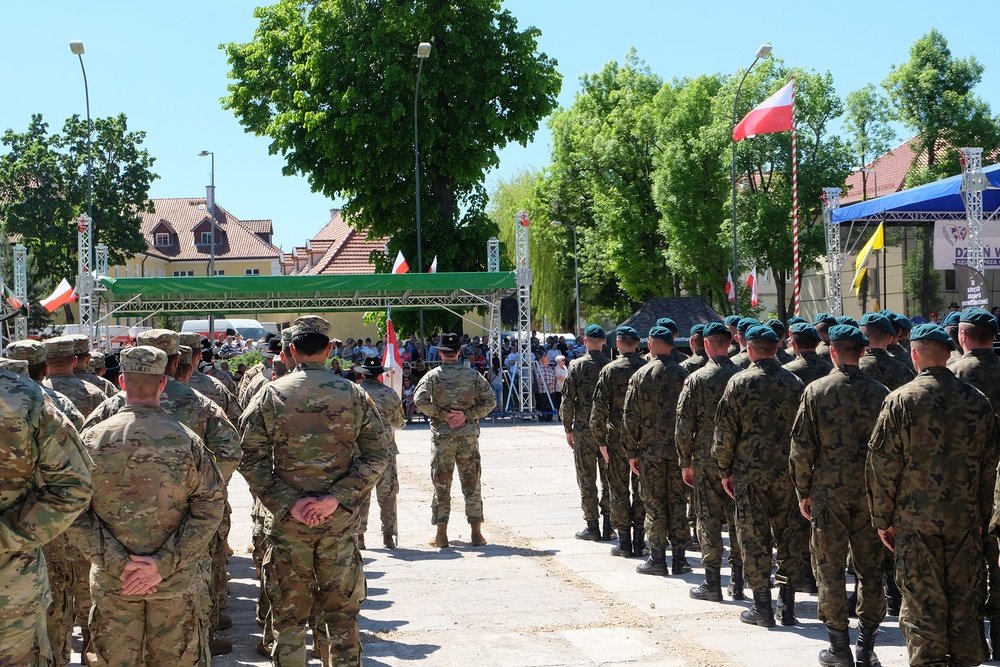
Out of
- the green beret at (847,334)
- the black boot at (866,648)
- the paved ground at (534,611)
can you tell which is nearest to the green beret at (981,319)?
the green beret at (847,334)

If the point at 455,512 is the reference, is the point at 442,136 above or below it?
above

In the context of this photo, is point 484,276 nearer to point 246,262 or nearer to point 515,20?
point 515,20

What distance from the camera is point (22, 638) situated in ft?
14.0

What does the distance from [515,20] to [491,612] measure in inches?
1260

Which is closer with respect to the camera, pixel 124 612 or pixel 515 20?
pixel 124 612

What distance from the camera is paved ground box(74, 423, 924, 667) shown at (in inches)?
290

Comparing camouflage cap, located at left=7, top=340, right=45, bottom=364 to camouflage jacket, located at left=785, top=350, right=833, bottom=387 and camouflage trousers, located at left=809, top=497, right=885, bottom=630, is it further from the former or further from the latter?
camouflage jacket, located at left=785, top=350, right=833, bottom=387

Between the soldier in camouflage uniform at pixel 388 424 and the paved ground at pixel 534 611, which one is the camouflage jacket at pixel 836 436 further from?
the soldier in camouflage uniform at pixel 388 424

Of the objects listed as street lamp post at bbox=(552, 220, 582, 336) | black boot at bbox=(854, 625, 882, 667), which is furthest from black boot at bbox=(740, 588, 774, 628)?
street lamp post at bbox=(552, 220, 582, 336)

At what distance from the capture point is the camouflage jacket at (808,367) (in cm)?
878

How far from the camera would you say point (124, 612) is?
16.8ft

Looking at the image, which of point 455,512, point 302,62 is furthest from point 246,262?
point 455,512

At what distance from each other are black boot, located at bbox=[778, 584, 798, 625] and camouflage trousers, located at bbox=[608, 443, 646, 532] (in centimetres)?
276

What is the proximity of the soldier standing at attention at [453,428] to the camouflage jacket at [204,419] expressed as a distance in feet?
15.8
